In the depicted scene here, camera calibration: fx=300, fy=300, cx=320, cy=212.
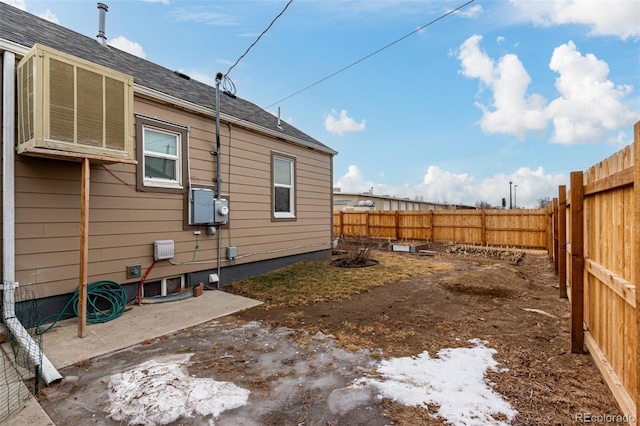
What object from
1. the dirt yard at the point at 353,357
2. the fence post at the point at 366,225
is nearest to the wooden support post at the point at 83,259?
the dirt yard at the point at 353,357

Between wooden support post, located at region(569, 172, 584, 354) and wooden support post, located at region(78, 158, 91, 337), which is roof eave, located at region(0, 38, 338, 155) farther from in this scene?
wooden support post, located at region(569, 172, 584, 354)

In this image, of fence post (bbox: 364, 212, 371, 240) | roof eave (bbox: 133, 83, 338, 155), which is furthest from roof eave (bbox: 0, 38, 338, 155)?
fence post (bbox: 364, 212, 371, 240)

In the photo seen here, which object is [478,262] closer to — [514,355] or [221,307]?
[514,355]

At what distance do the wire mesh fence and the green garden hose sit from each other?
9.9 inches

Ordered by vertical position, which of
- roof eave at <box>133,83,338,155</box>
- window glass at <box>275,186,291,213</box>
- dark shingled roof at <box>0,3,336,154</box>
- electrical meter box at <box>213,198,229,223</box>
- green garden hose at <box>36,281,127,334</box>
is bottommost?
green garden hose at <box>36,281,127,334</box>

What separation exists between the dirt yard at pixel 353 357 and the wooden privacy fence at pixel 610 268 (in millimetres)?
224

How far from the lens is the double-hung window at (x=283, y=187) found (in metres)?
7.42

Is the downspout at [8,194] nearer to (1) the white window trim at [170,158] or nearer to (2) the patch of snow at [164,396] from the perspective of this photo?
(1) the white window trim at [170,158]

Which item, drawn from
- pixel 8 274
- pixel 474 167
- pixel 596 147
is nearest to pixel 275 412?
pixel 8 274

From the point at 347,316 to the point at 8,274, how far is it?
4.07 meters

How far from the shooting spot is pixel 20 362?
277 centimetres

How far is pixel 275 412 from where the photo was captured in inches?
82.7

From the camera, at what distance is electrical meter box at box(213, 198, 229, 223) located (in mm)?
5746

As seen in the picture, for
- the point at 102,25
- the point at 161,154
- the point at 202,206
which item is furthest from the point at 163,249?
the point at 102,25
